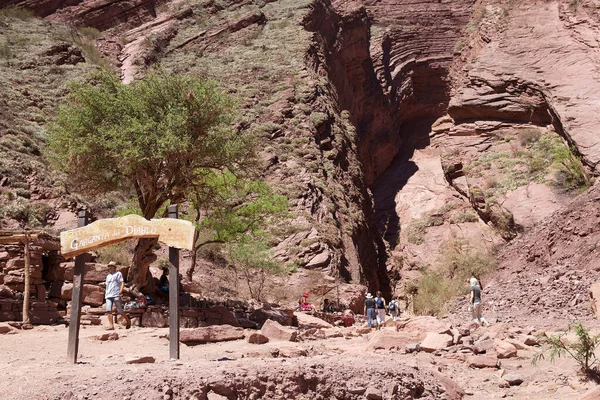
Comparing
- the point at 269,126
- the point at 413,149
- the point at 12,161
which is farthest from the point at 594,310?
the point at 413,149

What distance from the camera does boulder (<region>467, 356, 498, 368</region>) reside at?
8.79 metres

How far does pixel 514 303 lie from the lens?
16500 millimetres

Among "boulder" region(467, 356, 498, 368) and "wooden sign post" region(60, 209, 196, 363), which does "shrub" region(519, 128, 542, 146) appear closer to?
"boulder" region(467, 356, 498, 368)

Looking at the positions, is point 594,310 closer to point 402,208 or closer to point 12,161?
point 12,161

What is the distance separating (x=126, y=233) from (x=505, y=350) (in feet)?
18.8

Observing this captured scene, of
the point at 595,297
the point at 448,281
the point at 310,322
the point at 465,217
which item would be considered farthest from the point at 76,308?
the point at 465,217

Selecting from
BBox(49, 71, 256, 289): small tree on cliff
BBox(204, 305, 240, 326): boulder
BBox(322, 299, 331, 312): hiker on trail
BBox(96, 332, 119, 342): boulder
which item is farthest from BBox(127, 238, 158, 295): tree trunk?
BBox(322, 299, 331, 312): hiker on trail

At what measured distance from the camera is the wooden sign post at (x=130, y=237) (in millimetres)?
8531

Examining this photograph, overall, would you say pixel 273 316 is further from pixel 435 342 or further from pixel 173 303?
pixel 173 303

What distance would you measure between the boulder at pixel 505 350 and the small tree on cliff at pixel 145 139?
9281 millimetres

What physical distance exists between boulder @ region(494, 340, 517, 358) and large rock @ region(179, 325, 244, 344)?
4.69 meters

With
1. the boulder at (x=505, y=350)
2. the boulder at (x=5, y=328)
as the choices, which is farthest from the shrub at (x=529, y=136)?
the boulder at (x=5, y=328)

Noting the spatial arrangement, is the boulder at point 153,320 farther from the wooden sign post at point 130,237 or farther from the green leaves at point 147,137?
the wooden sign post at point 130,237

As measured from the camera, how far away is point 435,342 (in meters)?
10.2
